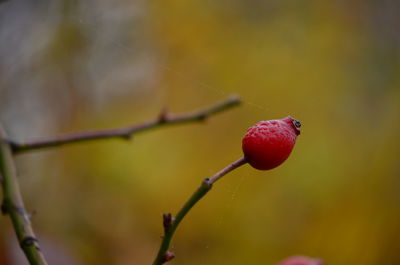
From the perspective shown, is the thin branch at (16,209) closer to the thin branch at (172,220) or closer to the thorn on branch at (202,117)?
the thin branch at (172,220)

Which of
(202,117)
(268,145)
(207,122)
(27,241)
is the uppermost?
(207,122)

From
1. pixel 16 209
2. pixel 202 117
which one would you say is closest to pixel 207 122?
pixel 202 117

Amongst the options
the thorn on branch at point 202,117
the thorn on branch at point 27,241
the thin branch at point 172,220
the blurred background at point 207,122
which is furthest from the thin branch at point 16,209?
the blurred background at point 207,122

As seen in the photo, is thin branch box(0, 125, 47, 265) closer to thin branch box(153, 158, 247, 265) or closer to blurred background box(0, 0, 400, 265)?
thin branch box(153, 158, 247, 265)

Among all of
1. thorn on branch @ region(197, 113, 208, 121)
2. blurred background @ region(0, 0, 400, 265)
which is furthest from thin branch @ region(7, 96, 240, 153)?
blurred background @ region(0, 0, 400, 265)

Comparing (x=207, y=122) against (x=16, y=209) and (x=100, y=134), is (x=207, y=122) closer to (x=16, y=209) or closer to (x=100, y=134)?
(x=100, y=134)

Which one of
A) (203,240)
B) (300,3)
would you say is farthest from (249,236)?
(300,3)
